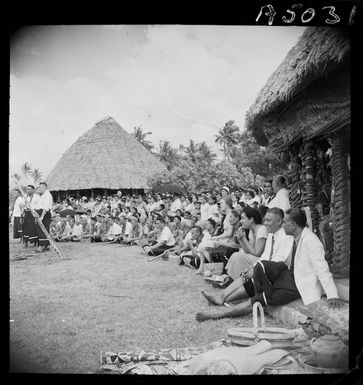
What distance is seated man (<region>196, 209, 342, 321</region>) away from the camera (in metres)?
3.92

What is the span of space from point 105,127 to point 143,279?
5.09 feet

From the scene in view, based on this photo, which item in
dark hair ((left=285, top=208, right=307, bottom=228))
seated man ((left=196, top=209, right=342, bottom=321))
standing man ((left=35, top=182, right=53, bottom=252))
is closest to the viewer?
seated man ((left=196, top=209, right=342, bottom=321))

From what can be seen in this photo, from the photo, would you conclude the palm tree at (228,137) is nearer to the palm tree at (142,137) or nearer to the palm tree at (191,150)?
the palm tree at (191,150)

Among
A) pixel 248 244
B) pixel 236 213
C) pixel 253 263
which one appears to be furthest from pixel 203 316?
pixel 236 213

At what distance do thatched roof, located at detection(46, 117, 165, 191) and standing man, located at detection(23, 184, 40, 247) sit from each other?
19 centimetres

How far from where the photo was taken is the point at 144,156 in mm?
4406

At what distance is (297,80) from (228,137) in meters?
0.82

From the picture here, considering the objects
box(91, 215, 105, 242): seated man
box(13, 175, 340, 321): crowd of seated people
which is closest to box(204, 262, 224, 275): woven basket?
box(13, 175, 340, 321): crowd of seated people

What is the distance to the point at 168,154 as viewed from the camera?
173 inches

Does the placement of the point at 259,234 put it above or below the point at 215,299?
above

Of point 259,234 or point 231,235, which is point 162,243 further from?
point 259,234

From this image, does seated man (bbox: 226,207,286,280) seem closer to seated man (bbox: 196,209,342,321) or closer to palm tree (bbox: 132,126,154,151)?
seated man (bbox: 196,209,342,321)
